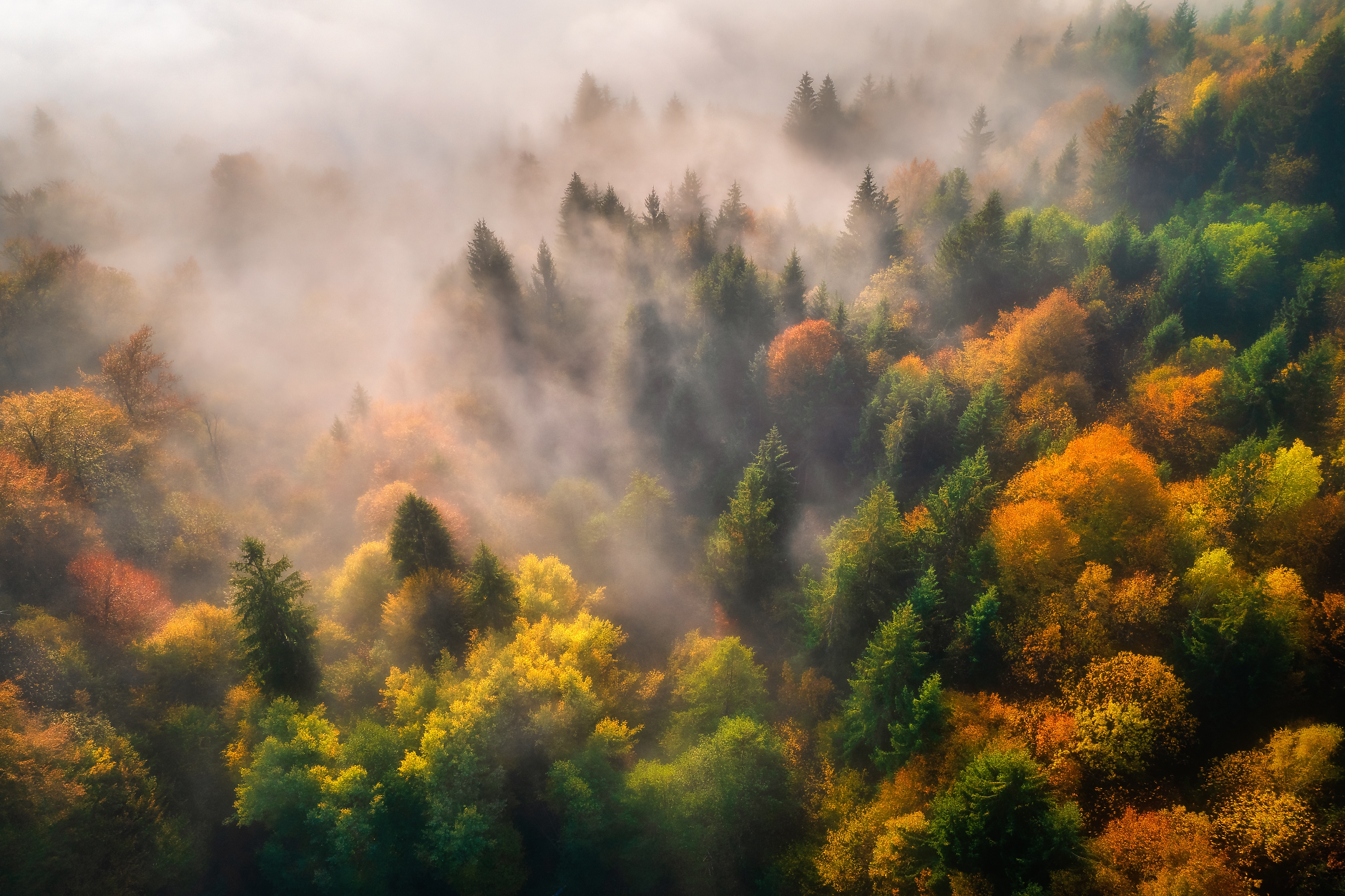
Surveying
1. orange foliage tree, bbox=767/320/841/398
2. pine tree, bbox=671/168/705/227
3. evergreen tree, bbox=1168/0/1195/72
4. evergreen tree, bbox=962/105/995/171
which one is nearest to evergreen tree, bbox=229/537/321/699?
orange foliage tree, bbox=767/320/841/398

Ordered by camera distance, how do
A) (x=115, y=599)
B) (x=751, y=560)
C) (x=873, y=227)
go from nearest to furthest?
1. (x=115, y=599)
2. (x=751, y=560)
3. (x=873, y=227)

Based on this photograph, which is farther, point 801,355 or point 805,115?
point 805,115

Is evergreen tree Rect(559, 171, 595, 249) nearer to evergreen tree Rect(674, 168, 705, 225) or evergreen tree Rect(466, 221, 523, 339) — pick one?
evergreen tree Rect(466, 221, 523, 339)

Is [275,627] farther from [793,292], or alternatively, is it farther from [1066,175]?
[1066,175]

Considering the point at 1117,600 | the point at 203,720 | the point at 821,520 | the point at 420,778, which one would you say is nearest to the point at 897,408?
the point at 821,520

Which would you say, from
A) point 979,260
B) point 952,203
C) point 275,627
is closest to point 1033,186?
point 952,203

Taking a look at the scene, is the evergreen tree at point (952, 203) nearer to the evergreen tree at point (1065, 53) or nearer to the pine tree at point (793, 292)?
the pine tree at point (793, 292)

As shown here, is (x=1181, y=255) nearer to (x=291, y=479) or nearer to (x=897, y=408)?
(x=897, y=408)

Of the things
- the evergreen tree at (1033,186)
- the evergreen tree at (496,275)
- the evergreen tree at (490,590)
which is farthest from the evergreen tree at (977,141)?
the evergreen tree at (490,590)
